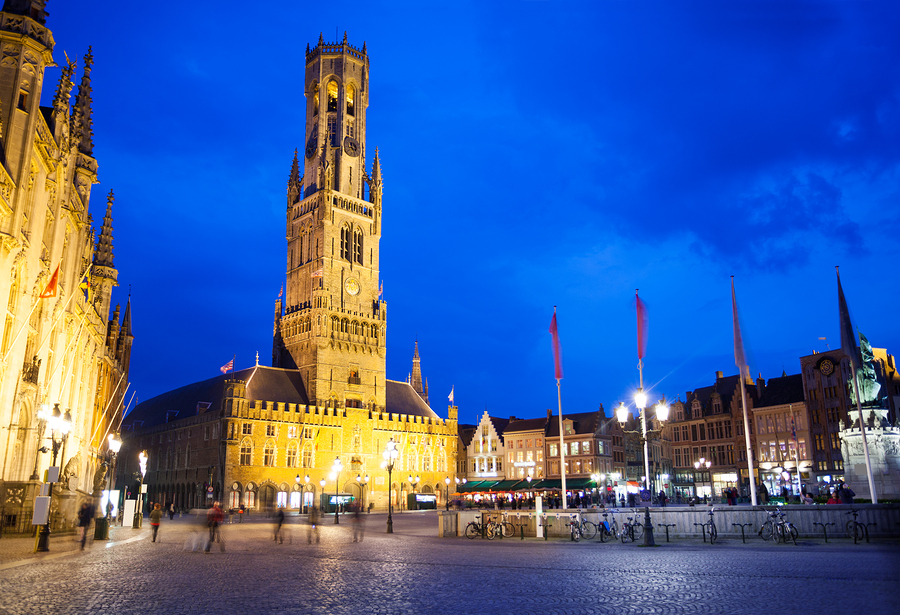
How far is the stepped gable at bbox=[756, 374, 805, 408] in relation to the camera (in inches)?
3014

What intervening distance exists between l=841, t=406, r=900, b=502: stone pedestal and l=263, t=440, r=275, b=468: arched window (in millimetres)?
57074

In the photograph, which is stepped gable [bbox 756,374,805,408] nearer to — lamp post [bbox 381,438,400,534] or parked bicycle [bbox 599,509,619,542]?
lamp post [bbox 381,438,400,534]

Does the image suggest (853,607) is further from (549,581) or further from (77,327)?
(77,327)

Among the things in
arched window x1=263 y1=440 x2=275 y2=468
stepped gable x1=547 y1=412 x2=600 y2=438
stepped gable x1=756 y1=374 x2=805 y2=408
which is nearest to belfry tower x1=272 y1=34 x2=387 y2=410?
arched window x1=263 y1=440 x2=275 y2=468

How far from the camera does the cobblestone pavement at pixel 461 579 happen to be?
10.9 m

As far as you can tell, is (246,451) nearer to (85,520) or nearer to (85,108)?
(85,108)

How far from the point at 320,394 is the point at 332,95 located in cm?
4354

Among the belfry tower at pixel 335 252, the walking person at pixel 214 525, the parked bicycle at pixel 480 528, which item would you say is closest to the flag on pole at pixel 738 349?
the parked bicycle at pixel 480 528

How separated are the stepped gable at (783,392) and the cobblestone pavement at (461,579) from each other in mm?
60136

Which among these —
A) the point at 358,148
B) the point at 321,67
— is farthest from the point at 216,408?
the point at 321,67

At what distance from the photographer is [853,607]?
10180 mm

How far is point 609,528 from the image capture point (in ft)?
85.8

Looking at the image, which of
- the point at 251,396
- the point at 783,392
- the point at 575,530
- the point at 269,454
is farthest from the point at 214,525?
the point at 783,392

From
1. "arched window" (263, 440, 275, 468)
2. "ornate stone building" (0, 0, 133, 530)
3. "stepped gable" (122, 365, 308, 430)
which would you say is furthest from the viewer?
"stepped gable" (122, 365, 308, 430)
